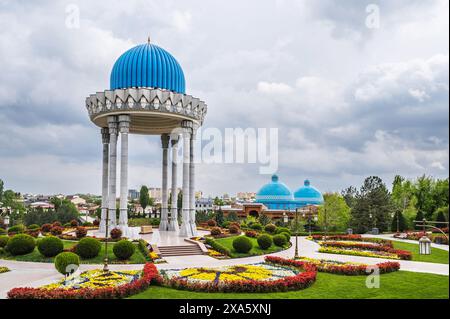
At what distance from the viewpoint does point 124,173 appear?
29.0 metres

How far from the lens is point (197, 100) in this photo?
31.8 meters

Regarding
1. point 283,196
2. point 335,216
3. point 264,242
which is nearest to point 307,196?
point 283,196

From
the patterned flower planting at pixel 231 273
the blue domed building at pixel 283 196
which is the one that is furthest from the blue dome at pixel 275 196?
the patterned flower planting at pixel 231 273

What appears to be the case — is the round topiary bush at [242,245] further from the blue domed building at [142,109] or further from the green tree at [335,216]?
the green tree at [335,216]

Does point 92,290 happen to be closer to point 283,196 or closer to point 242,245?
point 242,245

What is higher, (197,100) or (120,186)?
(197,100)

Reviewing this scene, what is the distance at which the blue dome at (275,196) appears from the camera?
68.8m

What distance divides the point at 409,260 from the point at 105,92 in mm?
23677

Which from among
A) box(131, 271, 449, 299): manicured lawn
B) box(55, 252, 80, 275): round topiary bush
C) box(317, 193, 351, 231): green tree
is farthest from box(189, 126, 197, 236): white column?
Result: box(317, 193, 351, 231): green tree

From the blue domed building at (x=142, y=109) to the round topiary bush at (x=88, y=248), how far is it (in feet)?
23.0

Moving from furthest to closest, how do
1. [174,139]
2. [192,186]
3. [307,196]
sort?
[307,196] < [174,139] < [192,186]

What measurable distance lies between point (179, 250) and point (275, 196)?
45.5 meters
